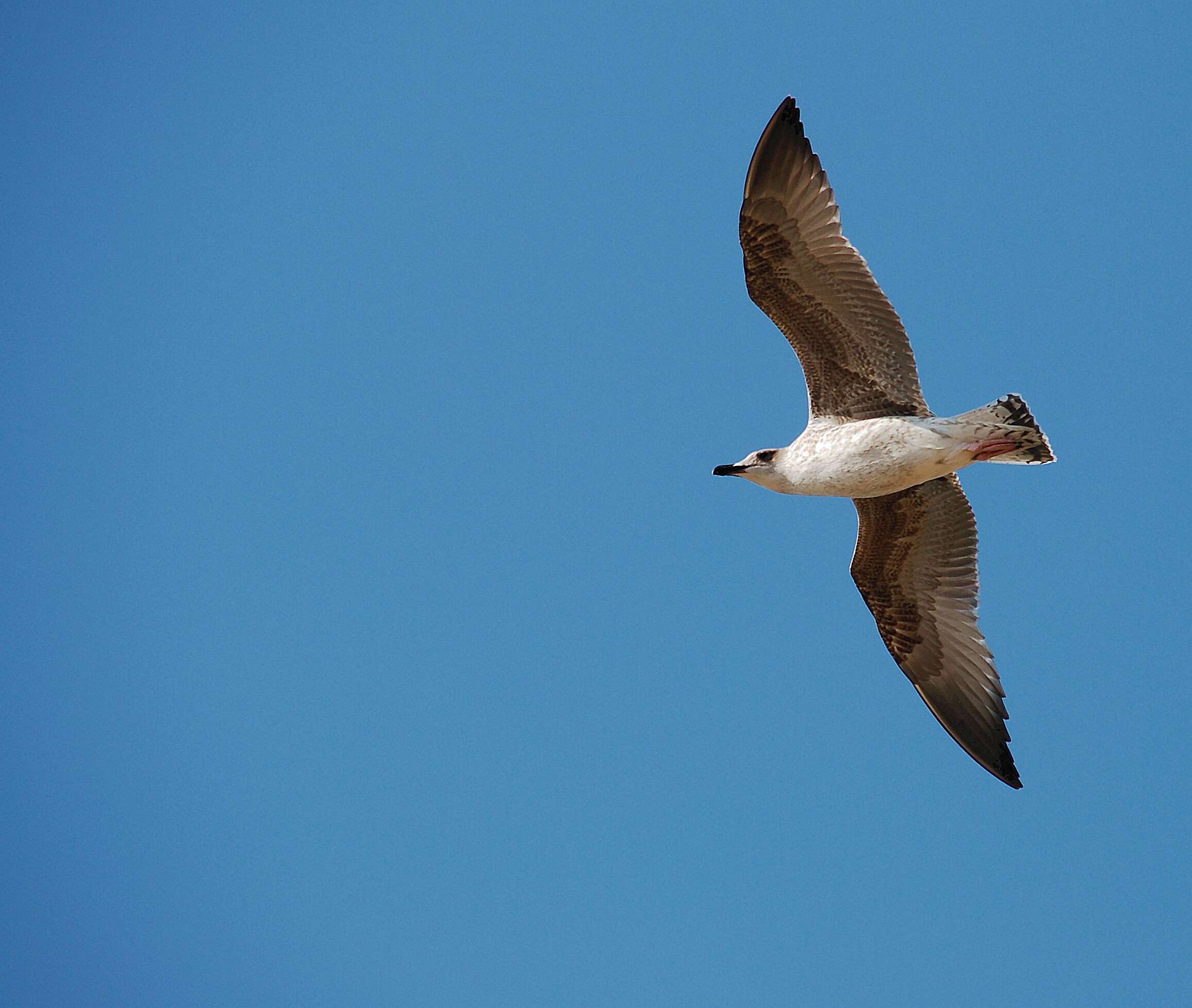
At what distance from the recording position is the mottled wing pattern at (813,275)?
30.5 ft

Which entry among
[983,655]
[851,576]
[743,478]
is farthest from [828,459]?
[983,655]

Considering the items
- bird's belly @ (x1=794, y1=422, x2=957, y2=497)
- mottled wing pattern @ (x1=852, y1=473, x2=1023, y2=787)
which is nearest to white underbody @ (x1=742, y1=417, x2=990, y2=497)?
bird's belly @ (x1=794, y1=422, x2=957, y2=497)

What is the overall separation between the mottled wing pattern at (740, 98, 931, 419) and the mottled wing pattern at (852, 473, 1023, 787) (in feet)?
3.29

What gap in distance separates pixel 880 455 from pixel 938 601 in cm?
175

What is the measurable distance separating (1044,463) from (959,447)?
24.2 inches

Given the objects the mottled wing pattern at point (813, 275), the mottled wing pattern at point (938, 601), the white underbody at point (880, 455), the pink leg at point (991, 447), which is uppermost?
the mottled wing pattern at point (813, 275)

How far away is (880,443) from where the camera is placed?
9367mm

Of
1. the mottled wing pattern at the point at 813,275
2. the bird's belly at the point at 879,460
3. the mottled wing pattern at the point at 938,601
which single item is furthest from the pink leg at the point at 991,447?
the mottled wing pattern at the point at 938,601

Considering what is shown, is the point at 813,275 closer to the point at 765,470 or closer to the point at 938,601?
the point at 765,470

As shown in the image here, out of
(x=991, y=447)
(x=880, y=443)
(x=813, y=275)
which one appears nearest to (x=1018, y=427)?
(x=991, y=447)

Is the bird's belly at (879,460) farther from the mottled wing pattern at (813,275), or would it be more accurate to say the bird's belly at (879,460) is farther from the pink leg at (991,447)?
the mottled wing pattern at (813,275)

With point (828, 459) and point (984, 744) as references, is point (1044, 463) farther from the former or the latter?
point (984, 744)

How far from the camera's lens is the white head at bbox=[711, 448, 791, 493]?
9914 mm

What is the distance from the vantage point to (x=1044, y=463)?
9.30 metres
